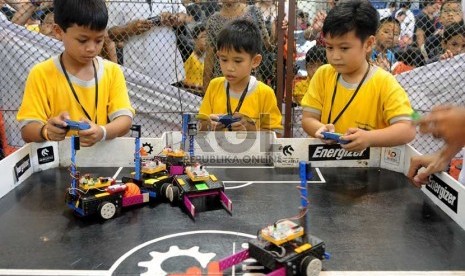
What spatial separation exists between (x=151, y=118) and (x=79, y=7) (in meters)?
1.70

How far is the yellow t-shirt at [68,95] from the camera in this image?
1837 mm

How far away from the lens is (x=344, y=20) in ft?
6.02

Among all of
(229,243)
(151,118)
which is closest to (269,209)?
(229,243)

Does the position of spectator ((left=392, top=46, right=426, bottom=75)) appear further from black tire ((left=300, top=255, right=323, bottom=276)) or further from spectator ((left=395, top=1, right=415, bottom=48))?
black tire ((left=300, top=255, right=323, bottom=276))

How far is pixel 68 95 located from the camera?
189cm

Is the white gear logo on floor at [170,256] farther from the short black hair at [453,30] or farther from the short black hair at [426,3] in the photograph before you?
the short black hair at [453,30]

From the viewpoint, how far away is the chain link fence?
10.4ft

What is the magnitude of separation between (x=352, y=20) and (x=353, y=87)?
0.27m

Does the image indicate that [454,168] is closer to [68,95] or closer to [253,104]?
[253,104]

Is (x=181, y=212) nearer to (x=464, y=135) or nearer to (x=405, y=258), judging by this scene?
(x=405, y=258)

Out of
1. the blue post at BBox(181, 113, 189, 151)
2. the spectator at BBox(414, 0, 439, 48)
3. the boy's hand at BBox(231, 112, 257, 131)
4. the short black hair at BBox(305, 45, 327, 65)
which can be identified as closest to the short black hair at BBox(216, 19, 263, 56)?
the boy's hand at BBox(231, 112, 257, 131)

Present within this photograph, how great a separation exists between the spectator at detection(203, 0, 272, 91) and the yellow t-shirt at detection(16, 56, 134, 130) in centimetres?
114

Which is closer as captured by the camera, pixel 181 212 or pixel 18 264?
pixel 18 264

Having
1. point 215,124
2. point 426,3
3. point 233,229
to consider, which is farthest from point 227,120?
point 426,3
